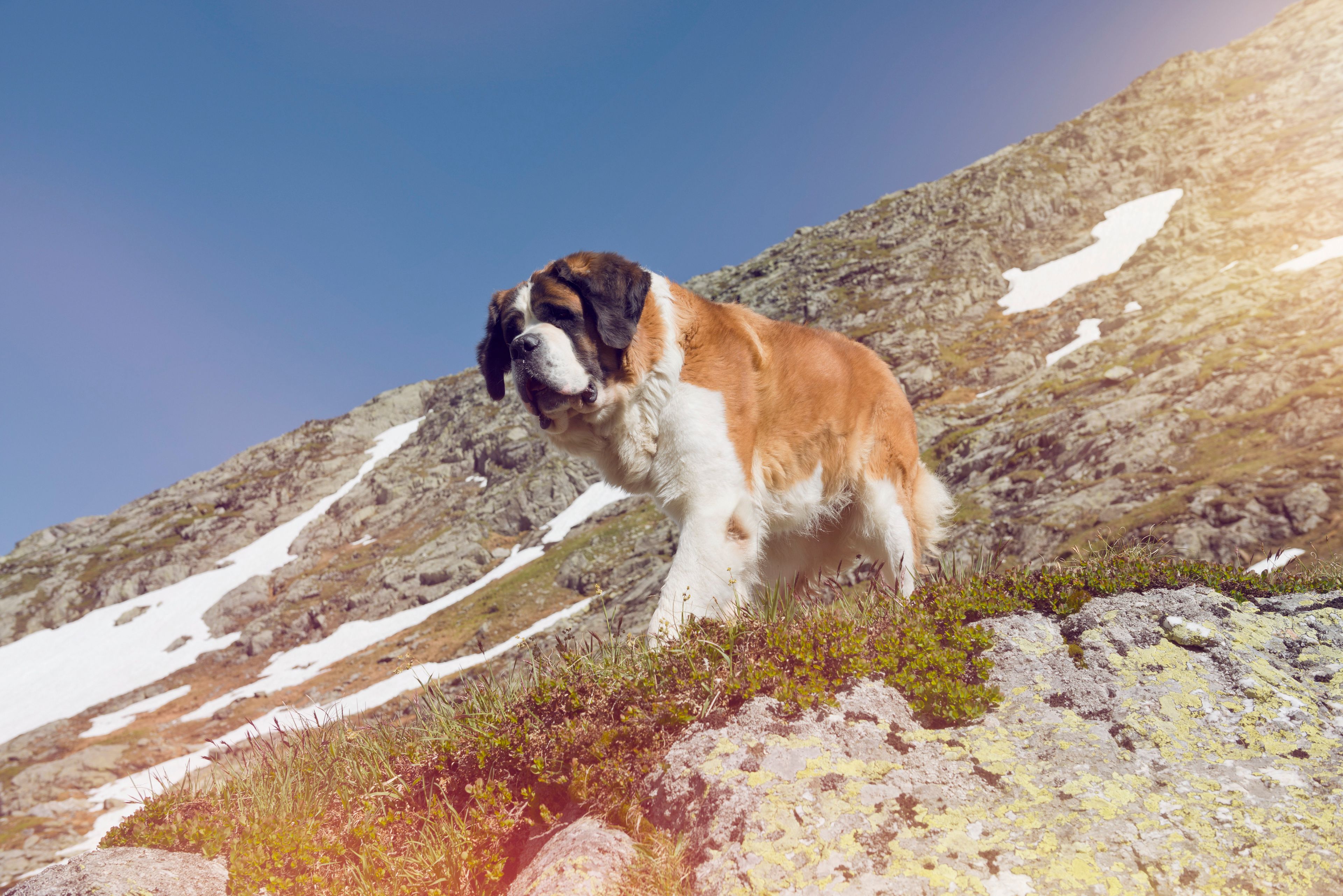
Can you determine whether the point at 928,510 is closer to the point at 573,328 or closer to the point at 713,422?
the point at 713,422

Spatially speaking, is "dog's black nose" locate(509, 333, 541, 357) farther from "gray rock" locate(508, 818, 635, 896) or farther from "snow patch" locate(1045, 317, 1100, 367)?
"snow patch" locate(1045, 317, 1100, 367)

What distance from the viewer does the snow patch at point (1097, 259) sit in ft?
256

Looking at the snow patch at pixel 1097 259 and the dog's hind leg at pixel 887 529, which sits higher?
the snow patch at pixel 1097 259

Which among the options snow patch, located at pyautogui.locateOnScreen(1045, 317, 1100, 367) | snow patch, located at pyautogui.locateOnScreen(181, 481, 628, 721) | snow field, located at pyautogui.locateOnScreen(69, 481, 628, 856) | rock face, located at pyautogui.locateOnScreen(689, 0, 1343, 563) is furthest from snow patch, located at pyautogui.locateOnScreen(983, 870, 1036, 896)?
snow patch, located at pyautogui.locateOnScreen(1045, 317, 1100, 367)

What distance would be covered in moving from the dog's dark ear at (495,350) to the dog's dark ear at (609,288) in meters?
0.78

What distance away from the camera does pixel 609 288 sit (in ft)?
17.0

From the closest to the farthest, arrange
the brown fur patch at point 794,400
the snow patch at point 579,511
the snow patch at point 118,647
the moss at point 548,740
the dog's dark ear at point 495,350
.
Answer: the moss at point 548,740, the brown fur patch at point 794,400, the dog's dark ear at point 495,350, the snow patch at point 118,647, the snow patch at point 579,511

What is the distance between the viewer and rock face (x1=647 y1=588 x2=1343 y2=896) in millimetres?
2496

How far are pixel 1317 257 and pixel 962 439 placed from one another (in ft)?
115

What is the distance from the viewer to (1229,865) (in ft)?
8.04

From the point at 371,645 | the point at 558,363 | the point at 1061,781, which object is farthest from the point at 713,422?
the point at 371,645

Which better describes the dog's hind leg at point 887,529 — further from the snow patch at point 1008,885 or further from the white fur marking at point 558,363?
the snow patch at point 1008,885

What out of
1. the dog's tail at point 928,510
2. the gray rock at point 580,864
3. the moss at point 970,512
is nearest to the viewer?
the gray rock at point 580,864

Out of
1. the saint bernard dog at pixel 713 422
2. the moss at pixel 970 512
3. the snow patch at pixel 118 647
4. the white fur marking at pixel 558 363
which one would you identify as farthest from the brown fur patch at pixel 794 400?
the snow patch at pixel 118 647
